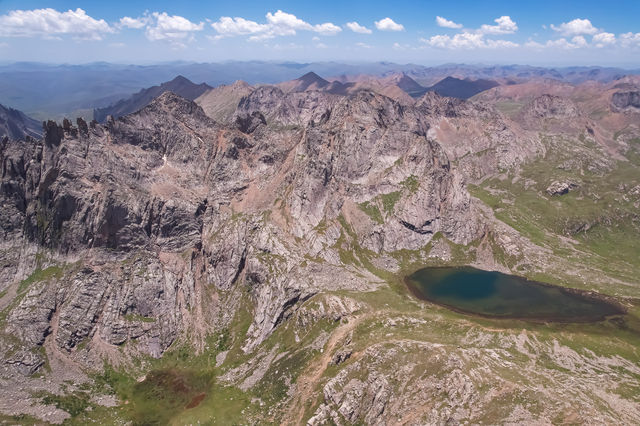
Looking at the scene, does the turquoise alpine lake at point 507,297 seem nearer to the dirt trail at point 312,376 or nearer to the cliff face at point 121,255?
the cliff face at point 121,255

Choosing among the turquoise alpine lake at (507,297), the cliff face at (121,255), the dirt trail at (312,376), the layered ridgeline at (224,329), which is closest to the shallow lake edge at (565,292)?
the turquoise alpine lake at (507,297)

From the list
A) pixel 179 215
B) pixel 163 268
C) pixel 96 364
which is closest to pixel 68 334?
pixel 96 364

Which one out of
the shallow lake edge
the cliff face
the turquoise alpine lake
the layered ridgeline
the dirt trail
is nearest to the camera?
the layered ridgeline

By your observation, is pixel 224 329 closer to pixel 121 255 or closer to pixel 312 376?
pixel 312 376

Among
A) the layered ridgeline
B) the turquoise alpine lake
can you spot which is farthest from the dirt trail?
the turquoise alpine lake

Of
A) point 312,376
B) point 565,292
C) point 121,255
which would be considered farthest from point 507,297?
point 121,255

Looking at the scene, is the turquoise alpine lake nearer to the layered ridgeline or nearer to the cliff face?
the layered ridgeline
